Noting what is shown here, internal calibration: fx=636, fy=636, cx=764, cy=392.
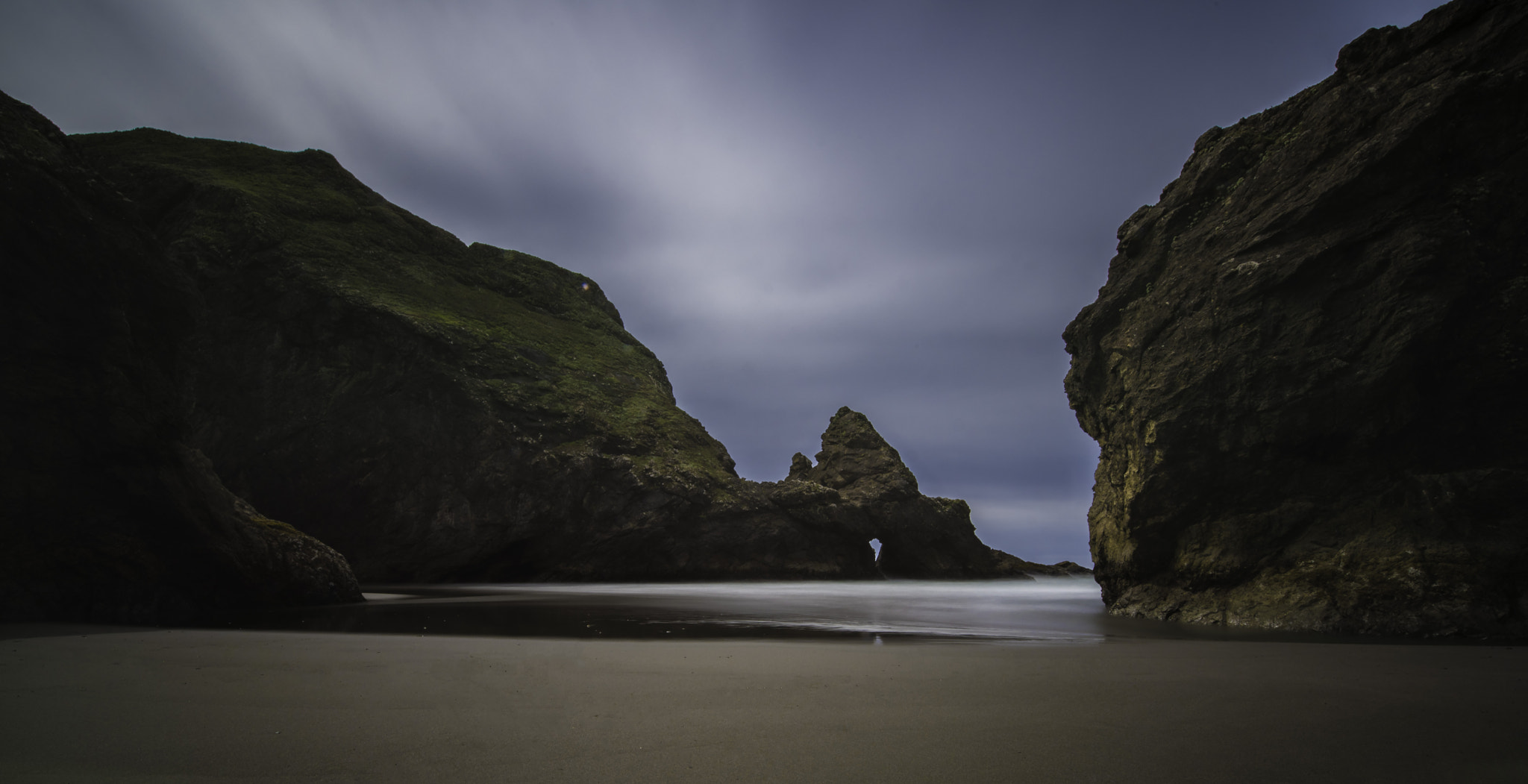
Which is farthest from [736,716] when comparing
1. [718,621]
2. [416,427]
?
[416,427]

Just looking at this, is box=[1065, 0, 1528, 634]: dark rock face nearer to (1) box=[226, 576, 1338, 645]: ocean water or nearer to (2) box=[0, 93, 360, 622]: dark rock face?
(1) box=[226, 576, 1338, 645]: ocean water

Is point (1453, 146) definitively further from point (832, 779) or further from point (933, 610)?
point (832, 779)

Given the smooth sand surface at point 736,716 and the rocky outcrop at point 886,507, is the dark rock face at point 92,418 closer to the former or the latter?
the smooth sand surface at point 736,716

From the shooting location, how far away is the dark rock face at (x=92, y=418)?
30.1ft

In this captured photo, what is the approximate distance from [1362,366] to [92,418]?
2122 centimetres

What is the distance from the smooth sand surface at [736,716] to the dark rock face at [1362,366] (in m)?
3.68

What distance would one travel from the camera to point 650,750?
3707mm

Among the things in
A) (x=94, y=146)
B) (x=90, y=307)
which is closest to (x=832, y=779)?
(x=90, y=307)

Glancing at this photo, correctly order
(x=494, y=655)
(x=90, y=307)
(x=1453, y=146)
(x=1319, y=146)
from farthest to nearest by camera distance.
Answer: (x=1319, y=146) < (x=1453, y=146) < (x=90, y=307) < (x=494, y=655)

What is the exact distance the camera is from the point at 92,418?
9.99 meters

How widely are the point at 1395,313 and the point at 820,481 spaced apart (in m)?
47.5

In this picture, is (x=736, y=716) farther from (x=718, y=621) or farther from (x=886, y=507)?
(x=886, y=507)

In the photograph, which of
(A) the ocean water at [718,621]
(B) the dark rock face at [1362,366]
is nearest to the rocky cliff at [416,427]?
(A) the ocean water at [718,621]

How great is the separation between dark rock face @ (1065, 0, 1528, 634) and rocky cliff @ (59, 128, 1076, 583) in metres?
30.1
